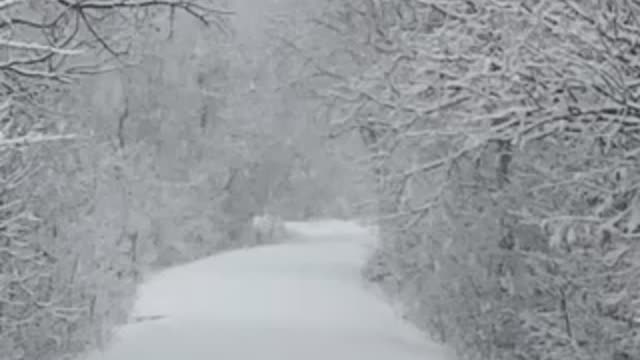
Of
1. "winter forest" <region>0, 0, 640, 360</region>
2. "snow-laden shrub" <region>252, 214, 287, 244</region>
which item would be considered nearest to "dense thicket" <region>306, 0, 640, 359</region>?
"winter forest" <region>0, 0, 640, 360</region>

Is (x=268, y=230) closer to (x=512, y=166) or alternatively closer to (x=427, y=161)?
(x=427, y=161)

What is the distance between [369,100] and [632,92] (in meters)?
4.02

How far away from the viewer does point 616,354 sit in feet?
31.4

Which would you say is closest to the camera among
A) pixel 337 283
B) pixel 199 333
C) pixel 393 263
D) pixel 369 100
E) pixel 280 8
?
pixel 369 100

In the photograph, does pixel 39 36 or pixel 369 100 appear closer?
pixel 369 100

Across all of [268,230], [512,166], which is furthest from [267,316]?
[268,230]

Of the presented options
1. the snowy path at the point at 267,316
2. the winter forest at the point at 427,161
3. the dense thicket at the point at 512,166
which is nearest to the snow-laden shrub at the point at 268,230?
the snowy path at the point at 267,316

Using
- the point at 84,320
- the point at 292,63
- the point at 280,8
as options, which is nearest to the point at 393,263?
the point at 84,320

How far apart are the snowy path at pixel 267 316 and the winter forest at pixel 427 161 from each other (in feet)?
1.73

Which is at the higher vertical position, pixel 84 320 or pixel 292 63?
pixel 292 63

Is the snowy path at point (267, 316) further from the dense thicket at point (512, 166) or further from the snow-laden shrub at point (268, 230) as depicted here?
the snow-laden shrub at point (268, 230)

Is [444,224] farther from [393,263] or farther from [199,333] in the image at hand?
[393,263]

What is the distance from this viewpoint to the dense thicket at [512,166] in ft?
18.9

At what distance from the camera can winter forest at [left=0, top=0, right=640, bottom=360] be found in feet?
18.9
